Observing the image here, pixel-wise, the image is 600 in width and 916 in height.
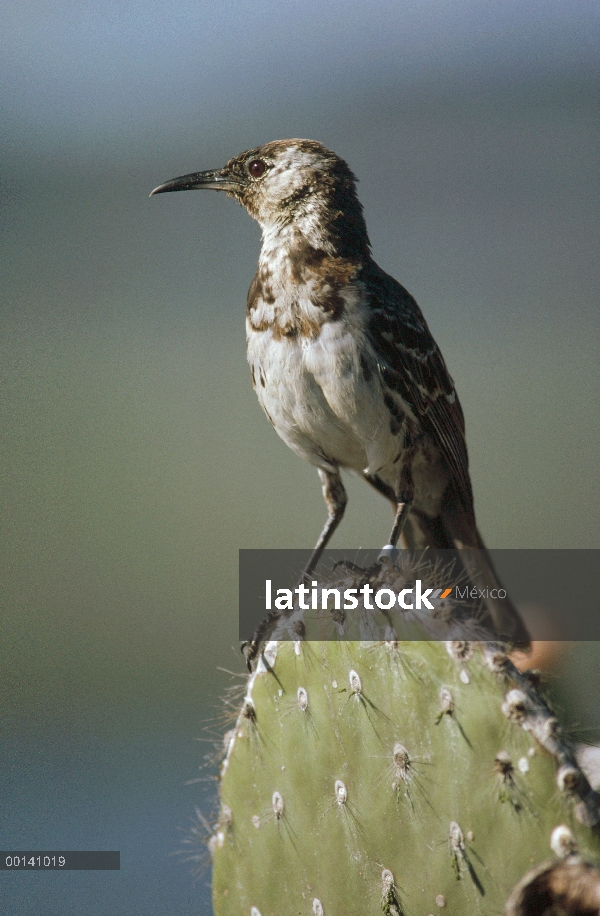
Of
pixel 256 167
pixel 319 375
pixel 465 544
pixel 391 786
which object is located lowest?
pixel 391 786

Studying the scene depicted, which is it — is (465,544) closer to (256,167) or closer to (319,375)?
(319,375)

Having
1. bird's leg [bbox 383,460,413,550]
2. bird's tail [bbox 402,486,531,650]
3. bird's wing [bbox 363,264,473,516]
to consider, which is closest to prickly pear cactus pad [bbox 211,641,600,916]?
bird's leg [bbox 383,460,413,550]

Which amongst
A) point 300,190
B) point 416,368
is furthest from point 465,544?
point 300,190

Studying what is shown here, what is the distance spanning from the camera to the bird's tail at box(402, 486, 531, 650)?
3.21m

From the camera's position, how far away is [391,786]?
6.06ft

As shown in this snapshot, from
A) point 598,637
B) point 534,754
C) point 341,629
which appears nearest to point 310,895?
point 341,629

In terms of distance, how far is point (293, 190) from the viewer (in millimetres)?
3145

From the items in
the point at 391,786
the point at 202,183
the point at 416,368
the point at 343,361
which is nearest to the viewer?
the point at 391,786

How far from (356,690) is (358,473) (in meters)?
1.42

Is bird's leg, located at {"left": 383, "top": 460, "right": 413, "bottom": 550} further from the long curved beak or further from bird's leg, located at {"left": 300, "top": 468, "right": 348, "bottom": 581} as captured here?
the long curved beak

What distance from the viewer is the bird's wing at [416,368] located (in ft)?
9.51

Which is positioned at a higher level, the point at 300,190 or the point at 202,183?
the point at 202,183

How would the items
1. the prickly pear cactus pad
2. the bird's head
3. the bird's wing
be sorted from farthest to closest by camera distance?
1. the bird's head
2. the bird's wing
3. the prickly pear cactus pad

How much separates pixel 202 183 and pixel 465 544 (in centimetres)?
176
